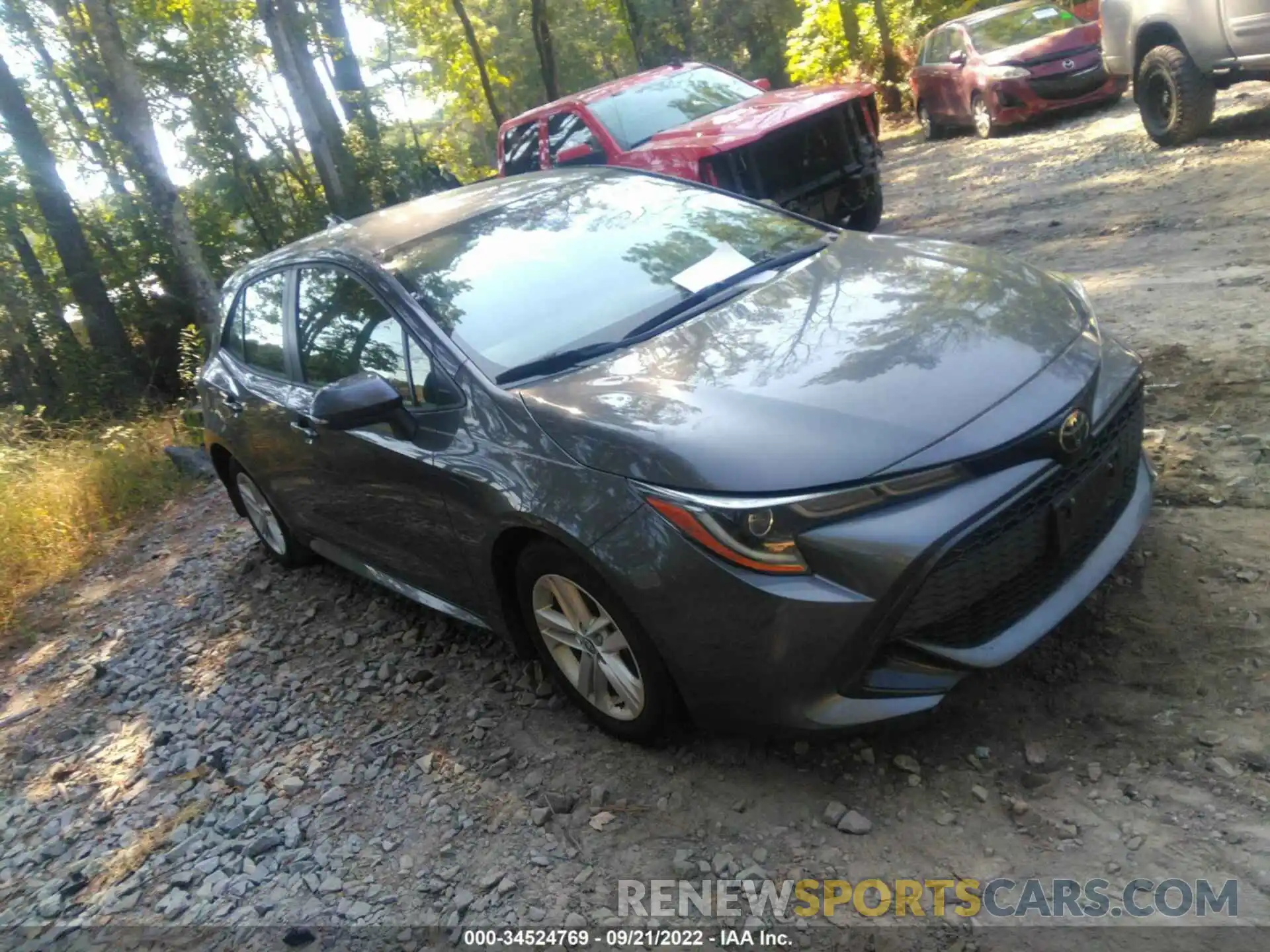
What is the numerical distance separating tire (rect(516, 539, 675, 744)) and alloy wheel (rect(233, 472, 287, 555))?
2546 millimetres

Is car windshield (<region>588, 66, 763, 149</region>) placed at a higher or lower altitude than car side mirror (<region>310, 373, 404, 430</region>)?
higher

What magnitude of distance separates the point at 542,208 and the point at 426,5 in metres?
24.3

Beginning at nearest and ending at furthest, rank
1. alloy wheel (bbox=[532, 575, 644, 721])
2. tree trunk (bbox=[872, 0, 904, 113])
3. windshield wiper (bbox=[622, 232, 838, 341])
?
alloy wheel (bbox=[532, 575, 644, 721]) → windshield wiper (bbox=[622, 232, 838, 341]) → tree trunk (bbox=[872, 0, 904, 113])

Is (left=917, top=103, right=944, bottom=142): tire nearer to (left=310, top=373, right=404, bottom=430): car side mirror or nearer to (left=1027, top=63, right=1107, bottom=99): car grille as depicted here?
(left=1027, top=63, right=1107, bottom=99): car grille

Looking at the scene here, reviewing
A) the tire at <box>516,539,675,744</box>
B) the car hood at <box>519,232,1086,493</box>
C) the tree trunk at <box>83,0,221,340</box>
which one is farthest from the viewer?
the tree trunk at <box>83,0,221,340</box>

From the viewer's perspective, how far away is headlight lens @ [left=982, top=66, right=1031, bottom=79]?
12.7 metres

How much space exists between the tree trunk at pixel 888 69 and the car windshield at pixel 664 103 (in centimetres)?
1084

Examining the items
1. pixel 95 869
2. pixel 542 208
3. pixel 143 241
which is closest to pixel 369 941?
pixel 95 869

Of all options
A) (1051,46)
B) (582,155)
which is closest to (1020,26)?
(1051,46)

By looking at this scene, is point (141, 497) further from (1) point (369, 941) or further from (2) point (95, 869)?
(1) point (369, 941)

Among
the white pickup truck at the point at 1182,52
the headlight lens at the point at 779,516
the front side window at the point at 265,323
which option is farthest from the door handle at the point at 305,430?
the white pickup truck at the point at 1182,52

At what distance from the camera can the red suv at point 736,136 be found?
784 cm

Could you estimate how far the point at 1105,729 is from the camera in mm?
2885

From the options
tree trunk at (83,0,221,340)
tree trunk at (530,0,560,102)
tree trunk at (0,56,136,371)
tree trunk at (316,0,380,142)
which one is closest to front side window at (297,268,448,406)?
tree trunk at (83,0,221,340)
